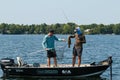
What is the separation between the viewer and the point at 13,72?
22.3 meters

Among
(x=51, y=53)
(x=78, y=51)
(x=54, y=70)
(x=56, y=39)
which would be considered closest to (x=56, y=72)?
(x=54, y=70)

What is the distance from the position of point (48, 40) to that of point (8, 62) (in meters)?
2.38

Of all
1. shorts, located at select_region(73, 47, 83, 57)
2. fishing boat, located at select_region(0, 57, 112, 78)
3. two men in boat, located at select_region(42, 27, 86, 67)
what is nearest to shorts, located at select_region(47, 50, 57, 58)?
two men in boat, located at select_region(42, 27, 86, 67)

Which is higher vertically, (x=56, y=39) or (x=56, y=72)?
(x=56, y=39)

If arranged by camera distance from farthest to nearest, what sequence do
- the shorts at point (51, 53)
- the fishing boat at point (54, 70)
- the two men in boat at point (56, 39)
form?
1. the fishing boat at point (54, 70)
2. the shorts at point (51, 53)
3. the two men in boat at point (56, 39)

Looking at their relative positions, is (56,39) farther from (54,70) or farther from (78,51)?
(54,70)

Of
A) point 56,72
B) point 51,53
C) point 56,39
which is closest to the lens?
point 56,39

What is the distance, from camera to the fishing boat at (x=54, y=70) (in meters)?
21.8

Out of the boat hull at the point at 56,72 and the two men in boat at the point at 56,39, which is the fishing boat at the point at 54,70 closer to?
the boat hull at the point at 56,72

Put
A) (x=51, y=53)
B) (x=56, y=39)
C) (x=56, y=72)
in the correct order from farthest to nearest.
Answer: (x=56, y=72), (x=51, y=53), (x=56, y=39)

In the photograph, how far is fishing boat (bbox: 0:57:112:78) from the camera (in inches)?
858

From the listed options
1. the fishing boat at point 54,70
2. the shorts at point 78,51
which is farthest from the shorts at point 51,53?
the shorts at point 78,51

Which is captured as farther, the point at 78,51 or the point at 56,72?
the point at 56,72

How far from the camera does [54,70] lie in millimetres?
21766
